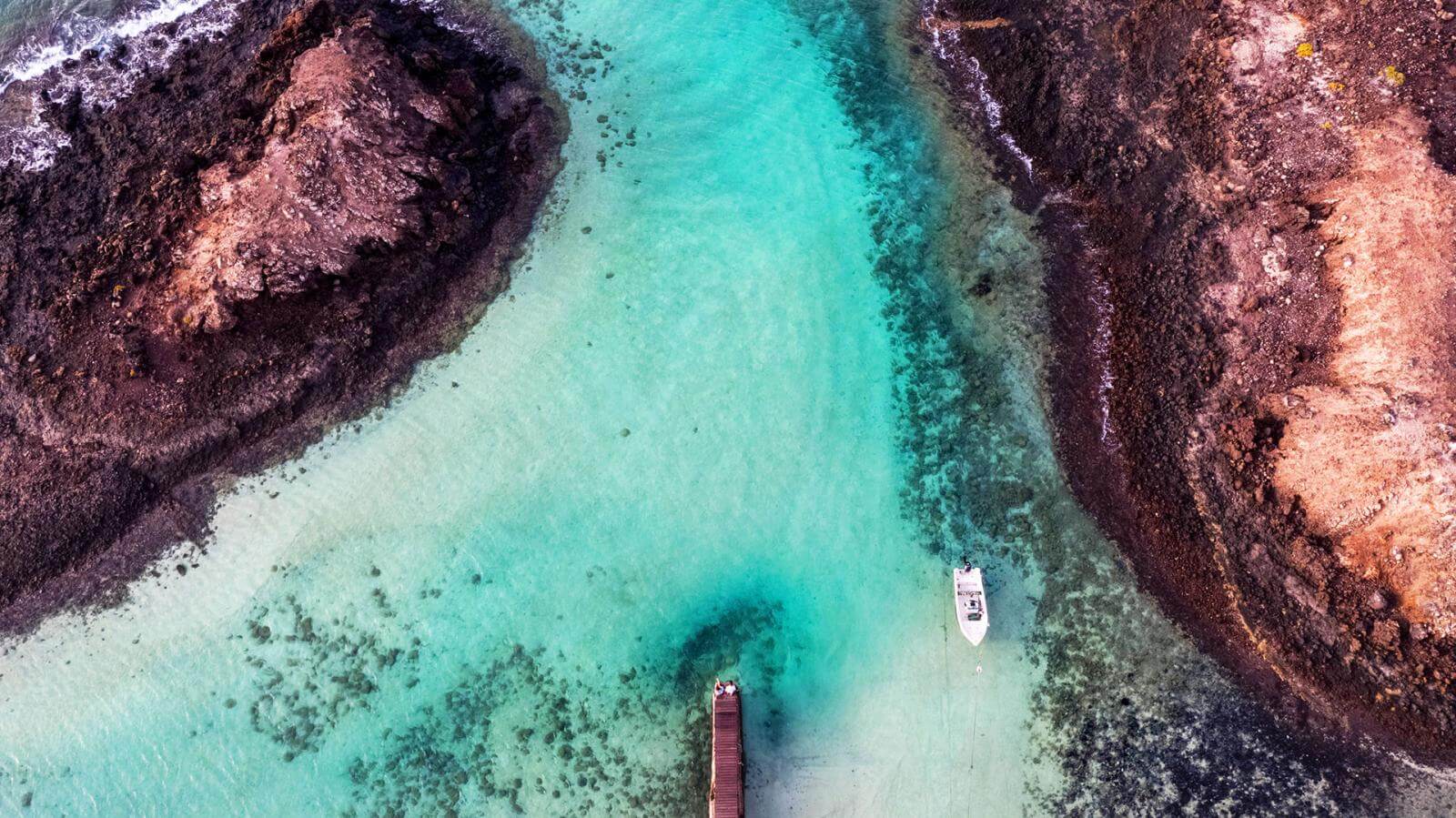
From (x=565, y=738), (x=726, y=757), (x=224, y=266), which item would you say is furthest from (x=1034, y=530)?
(x=224, y=266)

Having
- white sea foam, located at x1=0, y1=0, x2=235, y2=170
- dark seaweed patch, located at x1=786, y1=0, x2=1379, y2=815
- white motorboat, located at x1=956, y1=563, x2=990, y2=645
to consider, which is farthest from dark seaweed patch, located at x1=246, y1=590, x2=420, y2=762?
white sea foam, located at x1=0, y1=0, x2=235, y2=170

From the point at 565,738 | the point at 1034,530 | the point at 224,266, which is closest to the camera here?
the point at 565,738

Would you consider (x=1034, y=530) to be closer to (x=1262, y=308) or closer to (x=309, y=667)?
(x=1262, y=308)

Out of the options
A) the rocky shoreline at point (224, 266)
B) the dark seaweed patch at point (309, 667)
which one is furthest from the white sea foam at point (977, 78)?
the dark seaweed patch at point (309, 667)

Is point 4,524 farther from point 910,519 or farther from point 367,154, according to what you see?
point 910,519

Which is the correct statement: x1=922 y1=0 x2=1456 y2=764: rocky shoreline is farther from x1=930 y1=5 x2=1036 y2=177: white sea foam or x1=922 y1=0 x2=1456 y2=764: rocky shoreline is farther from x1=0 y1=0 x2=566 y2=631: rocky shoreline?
x1=0 y1=0 x2=566 y2=631: rocky shoreline

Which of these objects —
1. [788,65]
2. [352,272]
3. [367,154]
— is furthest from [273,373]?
[788,65]
